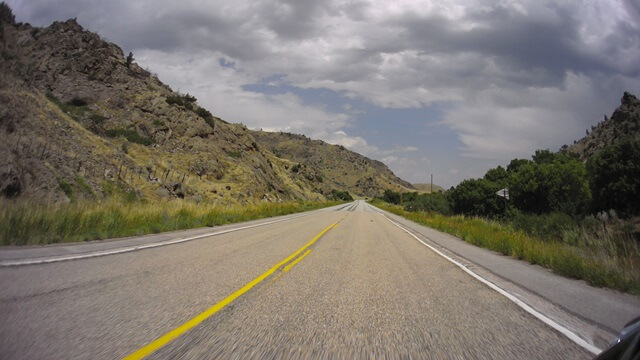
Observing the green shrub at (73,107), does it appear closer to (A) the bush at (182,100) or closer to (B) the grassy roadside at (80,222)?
(A) the bush at (182,100)

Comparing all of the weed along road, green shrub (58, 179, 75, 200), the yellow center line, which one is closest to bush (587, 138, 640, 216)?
the weed along road

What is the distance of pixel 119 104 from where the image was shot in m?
40.5

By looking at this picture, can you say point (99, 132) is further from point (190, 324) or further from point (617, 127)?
point (617, 127)

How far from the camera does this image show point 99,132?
33.8m

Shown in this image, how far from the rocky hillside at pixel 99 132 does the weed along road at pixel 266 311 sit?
11.3m

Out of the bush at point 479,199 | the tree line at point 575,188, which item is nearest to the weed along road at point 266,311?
the tree line at point 575,188

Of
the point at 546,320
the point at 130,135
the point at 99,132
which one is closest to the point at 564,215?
the point at 546,320

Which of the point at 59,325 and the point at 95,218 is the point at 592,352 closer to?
the point at 59,325

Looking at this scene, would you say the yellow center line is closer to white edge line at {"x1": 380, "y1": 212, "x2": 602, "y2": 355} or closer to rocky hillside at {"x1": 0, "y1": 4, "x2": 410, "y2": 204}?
white edge line at {"x1": 380, "y1": 212, "x2": 602, "y2": 355}

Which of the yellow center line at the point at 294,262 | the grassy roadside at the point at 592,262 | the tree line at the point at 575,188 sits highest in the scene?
the tree line at the point at 575,188

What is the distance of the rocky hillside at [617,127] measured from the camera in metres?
82.4

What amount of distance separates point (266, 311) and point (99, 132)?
3447 centimetres

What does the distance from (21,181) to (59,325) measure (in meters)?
15.1

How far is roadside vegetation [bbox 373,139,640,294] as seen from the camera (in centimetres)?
928
